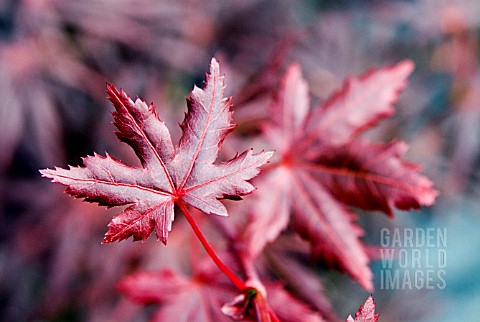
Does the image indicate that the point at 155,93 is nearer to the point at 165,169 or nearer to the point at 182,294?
the point at 182,294

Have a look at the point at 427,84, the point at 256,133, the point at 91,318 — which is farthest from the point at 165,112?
the point at 427,84

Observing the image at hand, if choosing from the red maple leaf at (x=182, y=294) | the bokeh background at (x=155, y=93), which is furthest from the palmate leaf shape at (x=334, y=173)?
the bokeh background at (x=155, y=93)

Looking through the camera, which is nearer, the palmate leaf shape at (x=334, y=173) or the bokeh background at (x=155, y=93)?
the palmate leaf shape at (x=334, y=173)

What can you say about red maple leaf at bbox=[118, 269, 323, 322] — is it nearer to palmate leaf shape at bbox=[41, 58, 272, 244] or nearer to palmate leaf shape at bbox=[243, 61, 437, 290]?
palmate leaf shape at bbox=[243, 61, 437, 290]

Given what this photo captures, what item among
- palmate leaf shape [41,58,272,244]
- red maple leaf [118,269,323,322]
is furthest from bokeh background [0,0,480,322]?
palmate leaf shape [41,58,272,244]

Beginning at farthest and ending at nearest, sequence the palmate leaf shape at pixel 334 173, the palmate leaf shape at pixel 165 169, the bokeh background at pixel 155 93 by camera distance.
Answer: the bokeh background at pixel 155 93 < the palmate leaf shape at pixel 334 173 < the palmate leaf shape at pixel 165 169

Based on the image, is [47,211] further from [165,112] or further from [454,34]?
[454,34]

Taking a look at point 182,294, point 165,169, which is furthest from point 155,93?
point 165,169

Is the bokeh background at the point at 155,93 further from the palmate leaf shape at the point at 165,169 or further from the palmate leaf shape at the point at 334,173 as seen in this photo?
the palmate leaf shape at the point at 165,169
